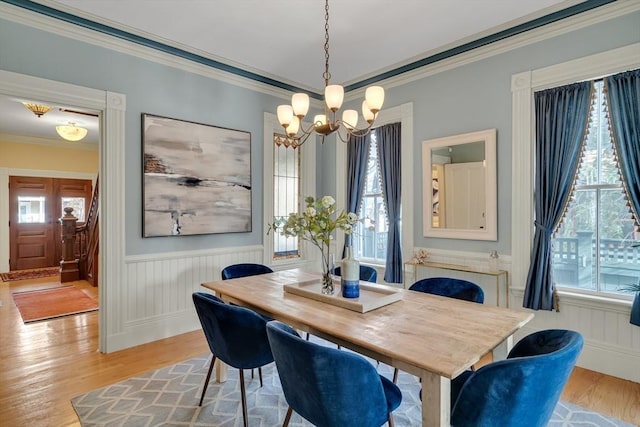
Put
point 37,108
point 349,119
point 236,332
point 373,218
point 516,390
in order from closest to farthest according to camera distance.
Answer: point 516,390 < point 236,332 < point 349,119 < point 373,218 < point 37,108

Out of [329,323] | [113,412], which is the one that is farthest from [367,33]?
[113,412]

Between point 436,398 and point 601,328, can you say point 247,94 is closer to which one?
point 436,398

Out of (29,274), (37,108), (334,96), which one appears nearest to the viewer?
(334,96)

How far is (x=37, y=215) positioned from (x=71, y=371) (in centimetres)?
626

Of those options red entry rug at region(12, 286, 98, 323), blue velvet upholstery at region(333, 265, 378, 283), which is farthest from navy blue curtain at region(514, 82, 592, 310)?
red entry rug at region(12, 286, 98, 323)

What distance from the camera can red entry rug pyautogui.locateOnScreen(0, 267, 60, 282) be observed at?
6.38 meters

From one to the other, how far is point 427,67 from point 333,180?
1872mm

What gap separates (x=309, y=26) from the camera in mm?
3098

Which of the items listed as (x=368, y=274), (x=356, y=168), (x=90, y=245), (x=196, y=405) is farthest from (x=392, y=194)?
(x=90, y=245)

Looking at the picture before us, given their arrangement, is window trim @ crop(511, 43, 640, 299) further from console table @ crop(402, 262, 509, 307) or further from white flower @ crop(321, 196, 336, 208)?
white flower @ crop(321, 196, 336, 208)

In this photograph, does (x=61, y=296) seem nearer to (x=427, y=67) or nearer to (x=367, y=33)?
(x=367, y=33)

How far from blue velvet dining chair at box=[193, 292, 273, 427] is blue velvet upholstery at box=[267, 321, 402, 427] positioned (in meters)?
0.52

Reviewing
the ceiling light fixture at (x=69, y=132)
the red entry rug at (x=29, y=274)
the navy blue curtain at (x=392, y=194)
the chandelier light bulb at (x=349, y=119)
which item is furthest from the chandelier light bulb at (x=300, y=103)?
the red entry rug at (x=29, y=274)

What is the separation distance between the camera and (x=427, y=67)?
380 centimetres
